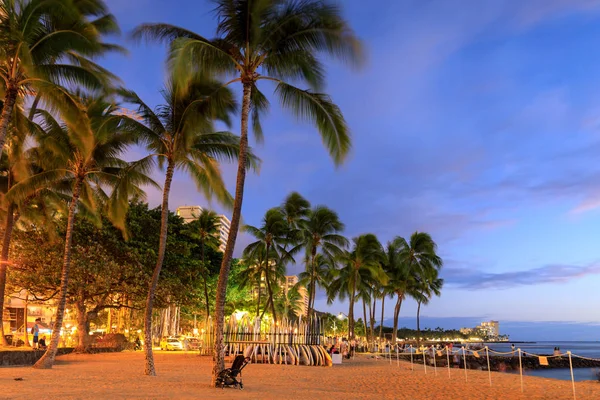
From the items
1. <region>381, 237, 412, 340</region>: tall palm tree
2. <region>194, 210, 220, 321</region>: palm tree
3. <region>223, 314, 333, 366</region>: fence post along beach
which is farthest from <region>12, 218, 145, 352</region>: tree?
<region>381, 237, 412, 340</region>: tall palm tree

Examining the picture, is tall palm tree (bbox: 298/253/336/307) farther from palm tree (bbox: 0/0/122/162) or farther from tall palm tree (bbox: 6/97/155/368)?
palm tree (bbox: 0/0/122/162)

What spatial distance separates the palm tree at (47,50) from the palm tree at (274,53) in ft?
6.99

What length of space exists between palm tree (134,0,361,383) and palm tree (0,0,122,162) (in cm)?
213

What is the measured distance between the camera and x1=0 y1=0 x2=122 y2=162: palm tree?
11.8 m

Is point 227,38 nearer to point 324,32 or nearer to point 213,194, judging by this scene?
point 324,32

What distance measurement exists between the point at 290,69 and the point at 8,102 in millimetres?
7095

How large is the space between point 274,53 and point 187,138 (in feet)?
13.1

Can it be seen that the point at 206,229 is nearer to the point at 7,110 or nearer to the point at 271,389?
the point at 7,110

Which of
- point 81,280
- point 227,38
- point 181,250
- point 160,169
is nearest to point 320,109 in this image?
point 227,38

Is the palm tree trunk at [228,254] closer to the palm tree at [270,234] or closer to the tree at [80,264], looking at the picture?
the tree at [80,264]

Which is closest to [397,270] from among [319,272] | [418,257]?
[418,257]

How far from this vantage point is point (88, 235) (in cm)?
2577

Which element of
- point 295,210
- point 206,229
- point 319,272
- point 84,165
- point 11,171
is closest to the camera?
point 84,165

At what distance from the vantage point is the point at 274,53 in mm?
12320
